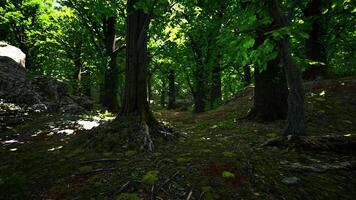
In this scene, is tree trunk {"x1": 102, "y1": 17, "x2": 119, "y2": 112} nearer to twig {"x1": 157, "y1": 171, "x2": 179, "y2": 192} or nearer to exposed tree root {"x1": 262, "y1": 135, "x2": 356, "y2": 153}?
exposed tree root {"x1": 262, "y1": 135, "x2": 356, "y2": 153}

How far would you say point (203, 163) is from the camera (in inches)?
187

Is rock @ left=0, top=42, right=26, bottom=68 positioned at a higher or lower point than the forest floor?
higher

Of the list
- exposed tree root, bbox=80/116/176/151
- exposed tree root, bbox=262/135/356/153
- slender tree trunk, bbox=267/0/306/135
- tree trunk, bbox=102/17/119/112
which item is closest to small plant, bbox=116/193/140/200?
exposed tree root, bbox=80/116/176/151

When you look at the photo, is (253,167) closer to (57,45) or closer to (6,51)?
(6,51)

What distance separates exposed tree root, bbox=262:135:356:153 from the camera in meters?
5.31

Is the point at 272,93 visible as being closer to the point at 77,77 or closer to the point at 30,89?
the point at 30,89

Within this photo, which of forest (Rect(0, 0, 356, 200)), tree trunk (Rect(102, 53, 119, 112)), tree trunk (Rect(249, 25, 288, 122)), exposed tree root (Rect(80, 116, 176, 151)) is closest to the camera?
forest (Rect(0, 0, 356, 200))

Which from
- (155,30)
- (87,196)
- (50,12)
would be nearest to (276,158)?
(87,196)

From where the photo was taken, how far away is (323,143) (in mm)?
5516

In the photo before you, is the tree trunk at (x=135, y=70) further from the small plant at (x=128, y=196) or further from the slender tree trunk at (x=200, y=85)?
the slender tree trunk at (x=200, y=85)

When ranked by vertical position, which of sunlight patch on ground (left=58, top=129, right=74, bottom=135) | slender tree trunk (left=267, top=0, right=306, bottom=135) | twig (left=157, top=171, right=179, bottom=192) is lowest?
twig (left=157, top=171, right=179, bottom=192)

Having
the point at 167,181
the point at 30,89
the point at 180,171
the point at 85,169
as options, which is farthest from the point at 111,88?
the point at 167,181

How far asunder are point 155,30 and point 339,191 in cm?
1354

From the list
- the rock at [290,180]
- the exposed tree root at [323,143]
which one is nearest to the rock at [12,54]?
the exposed tree root at [323,143]
